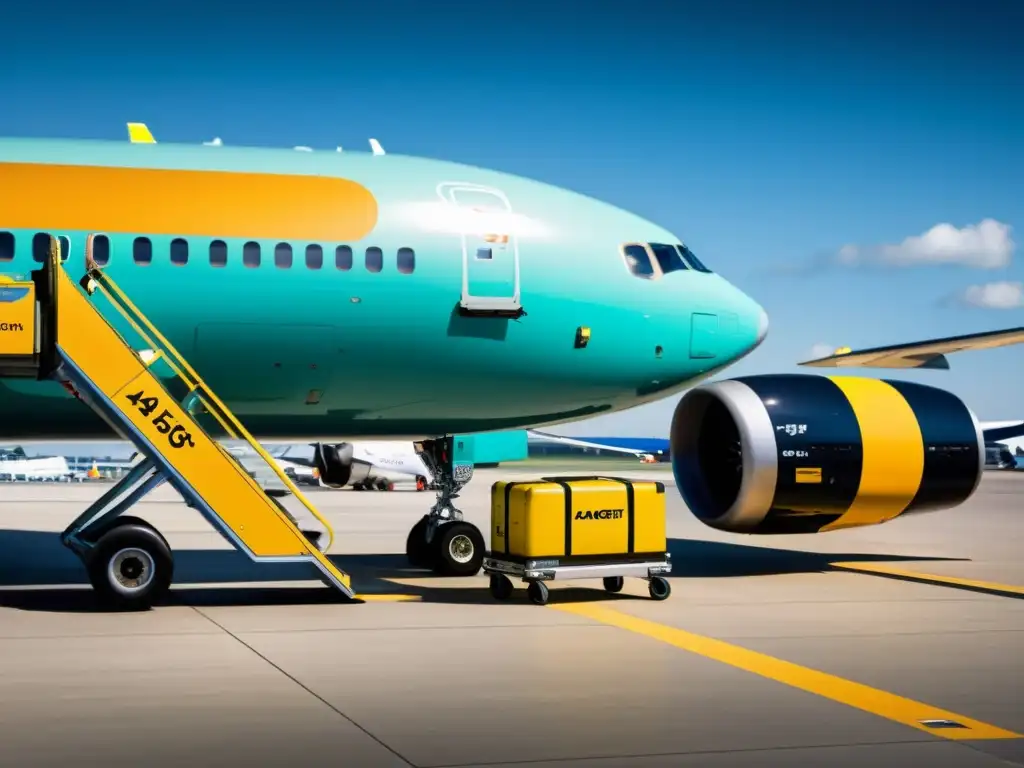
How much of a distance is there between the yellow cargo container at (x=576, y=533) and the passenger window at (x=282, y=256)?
11.0 ft

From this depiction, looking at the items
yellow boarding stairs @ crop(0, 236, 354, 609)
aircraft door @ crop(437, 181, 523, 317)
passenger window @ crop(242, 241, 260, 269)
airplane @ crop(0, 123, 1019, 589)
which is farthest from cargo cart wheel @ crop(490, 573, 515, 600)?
passenger window @ crop(242, 241, 260, 269)

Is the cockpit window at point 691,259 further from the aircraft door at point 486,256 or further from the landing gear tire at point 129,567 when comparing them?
the landing gear tire at point 129,567

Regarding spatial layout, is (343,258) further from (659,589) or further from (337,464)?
(337,464)

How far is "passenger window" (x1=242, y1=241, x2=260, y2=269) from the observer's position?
42.4 ft

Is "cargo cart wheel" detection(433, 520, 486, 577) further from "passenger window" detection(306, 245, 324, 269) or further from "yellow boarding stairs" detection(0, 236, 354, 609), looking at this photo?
"passenger window" detection(306, 245, 324, 269)

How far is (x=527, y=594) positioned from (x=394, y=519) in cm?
1503

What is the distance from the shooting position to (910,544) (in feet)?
69.1

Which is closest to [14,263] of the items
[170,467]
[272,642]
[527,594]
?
[170,467]

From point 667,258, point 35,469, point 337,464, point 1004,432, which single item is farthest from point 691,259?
point 1004,432

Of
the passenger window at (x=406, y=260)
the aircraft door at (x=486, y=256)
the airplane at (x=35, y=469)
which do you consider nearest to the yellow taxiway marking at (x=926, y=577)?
the aircraft door at (x=486, y=256)

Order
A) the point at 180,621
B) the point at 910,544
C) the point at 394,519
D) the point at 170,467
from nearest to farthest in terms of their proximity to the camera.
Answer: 1. the point at 180,621
2. the point at 170,467
3. the point at 910,544
4. the point at 394,519

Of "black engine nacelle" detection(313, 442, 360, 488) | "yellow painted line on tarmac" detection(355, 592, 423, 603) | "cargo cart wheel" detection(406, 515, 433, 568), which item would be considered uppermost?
"black engine nacelle" detection(313, 442, 360, 488)

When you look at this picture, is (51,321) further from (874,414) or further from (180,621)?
(874,414)

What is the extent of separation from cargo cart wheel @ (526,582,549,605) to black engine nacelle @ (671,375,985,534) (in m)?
3.30
